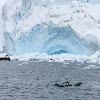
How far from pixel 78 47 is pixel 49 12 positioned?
24.6 ft

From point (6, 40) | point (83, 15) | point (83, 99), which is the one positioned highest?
point (83, 15)

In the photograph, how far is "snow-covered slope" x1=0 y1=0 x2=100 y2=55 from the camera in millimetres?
45688

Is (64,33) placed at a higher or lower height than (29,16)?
lower

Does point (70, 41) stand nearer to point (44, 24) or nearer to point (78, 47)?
point (78, 47)

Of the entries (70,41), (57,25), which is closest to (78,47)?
(70,41)

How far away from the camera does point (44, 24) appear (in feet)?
158

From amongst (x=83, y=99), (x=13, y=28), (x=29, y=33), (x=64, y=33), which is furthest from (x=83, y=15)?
(x=83, y=99)

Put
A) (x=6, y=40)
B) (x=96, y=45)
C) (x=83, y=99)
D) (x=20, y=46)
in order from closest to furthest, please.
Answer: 1. (x=83, y=99)
2. (x=96, y=45)
3. (x=20, y=46)
4. (x=6, y=40)

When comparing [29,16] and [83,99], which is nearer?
[83,99]

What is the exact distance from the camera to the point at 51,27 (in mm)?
47375

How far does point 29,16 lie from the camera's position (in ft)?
166

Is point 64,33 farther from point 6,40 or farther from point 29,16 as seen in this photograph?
point 6,40

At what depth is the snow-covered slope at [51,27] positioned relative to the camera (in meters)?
45.7

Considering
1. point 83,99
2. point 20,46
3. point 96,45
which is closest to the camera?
point 83,99
